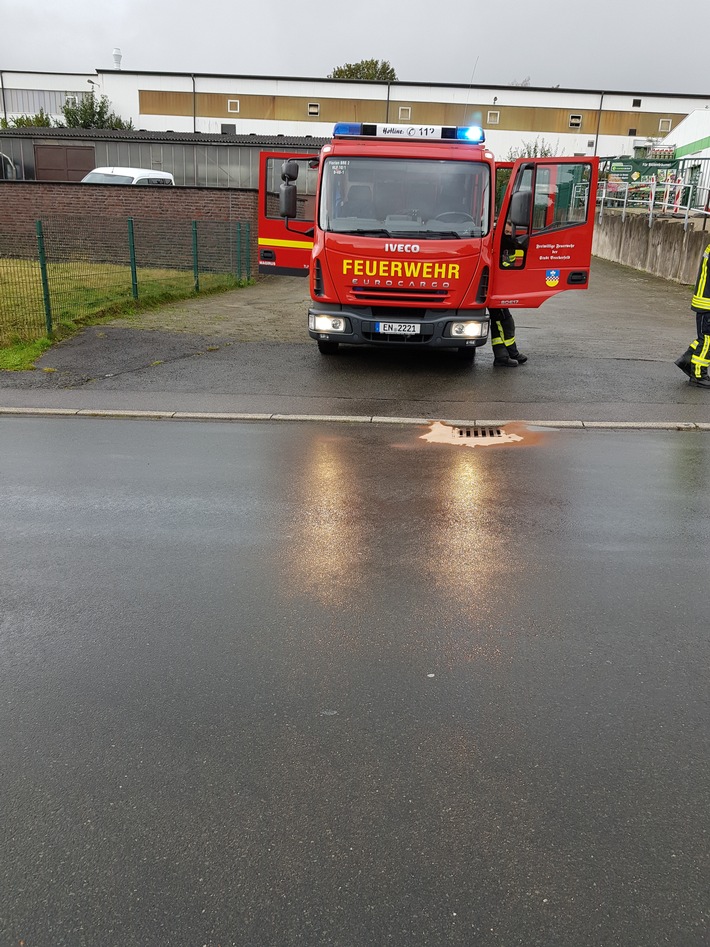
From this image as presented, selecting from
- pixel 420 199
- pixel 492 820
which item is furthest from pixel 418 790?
pixel 420 199

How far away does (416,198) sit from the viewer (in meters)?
10.0

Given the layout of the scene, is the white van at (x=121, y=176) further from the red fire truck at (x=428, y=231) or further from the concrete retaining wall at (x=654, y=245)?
the red fire truck at (x=428, y=231)

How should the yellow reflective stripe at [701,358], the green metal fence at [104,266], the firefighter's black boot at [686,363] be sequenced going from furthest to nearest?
the green metal fence at [104,266]
the firefighter's black boot at [686,363]
the yellow reflective stripe at [701,358]

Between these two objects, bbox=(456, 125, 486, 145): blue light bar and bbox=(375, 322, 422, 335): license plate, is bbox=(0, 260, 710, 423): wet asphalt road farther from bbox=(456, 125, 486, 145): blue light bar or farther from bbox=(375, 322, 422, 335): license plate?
bbox=(456, 125, 486, 145): blue light bar

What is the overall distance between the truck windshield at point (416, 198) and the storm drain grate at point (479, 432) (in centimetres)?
297

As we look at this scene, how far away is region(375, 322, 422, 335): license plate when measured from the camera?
32.8 feet

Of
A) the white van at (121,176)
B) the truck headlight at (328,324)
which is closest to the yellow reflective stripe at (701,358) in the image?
the truck headlight at (328,324)

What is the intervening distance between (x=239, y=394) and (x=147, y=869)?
7.28 meters

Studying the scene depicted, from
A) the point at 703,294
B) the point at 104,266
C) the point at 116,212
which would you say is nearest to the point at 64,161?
the point at 116,212

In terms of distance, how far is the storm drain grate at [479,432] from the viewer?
25.9 ft

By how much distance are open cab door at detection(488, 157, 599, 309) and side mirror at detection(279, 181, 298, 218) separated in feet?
8.48

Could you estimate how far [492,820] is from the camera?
267cm

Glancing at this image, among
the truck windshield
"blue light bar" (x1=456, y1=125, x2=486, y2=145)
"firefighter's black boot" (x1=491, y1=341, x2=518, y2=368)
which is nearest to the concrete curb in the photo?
the truck windshield

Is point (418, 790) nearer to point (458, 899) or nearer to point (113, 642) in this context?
point (458, 899)
